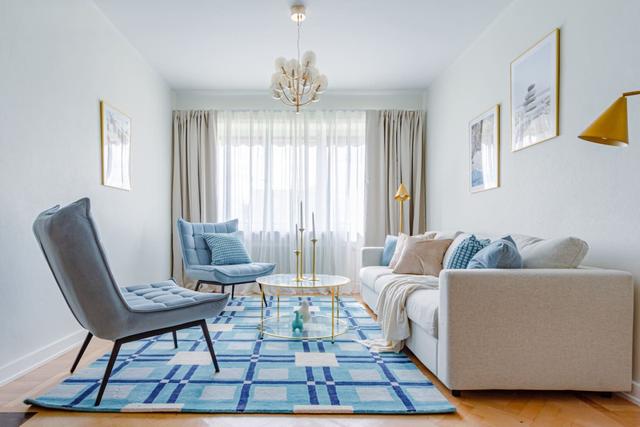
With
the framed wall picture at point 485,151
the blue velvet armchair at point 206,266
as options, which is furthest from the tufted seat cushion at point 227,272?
the framed wall picture at point 485,151

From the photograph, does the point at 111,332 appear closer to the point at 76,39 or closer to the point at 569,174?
the point at 76,39

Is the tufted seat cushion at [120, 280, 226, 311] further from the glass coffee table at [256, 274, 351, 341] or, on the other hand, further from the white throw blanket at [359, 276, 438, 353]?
the white throw blanket at [359, 276, 438, 353]

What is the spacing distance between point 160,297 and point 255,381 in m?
0.72

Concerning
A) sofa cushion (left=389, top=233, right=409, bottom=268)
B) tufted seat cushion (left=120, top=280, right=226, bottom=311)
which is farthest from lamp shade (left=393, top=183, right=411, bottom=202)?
tufted seat cushion (left=120, top=280, right=226, bottom=311)

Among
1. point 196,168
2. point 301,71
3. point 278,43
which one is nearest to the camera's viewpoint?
point 301,71

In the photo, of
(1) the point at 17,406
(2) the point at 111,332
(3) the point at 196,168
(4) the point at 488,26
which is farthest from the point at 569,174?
(3) the point at 196,168

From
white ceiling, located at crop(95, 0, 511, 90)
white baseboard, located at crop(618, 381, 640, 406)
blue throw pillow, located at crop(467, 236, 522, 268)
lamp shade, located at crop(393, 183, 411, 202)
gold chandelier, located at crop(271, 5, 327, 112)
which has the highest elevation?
white ceiling, located at crop(95, 0, 511, 90)

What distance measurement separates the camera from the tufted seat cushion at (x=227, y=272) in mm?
4160

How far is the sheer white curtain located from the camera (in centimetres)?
560

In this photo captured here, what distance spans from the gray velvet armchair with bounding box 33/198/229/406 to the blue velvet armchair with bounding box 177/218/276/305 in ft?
5.98

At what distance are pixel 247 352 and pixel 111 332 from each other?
39.1 inches

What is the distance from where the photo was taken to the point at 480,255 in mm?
2486

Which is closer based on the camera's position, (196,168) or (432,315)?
(432,315)

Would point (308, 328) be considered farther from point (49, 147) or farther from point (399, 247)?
point (49, 147)
